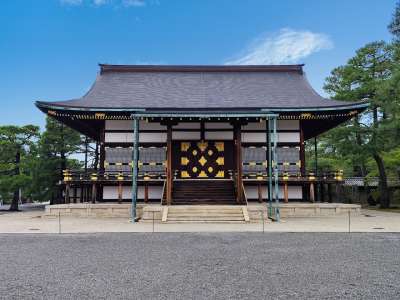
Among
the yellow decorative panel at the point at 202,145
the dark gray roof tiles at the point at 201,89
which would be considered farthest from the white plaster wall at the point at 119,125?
the yellow decorative panel at the point at 202,145

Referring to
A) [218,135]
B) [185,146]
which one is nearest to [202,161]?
[185,146]

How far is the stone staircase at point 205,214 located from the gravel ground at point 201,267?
Answer: 142 inches

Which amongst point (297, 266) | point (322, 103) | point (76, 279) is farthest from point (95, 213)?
point (322, 103)

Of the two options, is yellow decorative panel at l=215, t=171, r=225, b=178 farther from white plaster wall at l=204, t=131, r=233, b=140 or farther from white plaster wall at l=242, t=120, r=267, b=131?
white plaster wall at l=242, t=120, r=267, b=131

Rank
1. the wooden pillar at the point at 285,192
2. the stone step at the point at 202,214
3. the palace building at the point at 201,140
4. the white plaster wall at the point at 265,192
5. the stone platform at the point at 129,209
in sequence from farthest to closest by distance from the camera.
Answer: the white plaster wall at the point at 265,192 < the wooden pillar at the point at 285,192 < the palace building at the point at 201,140 < the stone platform at the point at 129,209 < the stone step at the point at 202,214

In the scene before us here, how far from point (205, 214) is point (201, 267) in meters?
7.56

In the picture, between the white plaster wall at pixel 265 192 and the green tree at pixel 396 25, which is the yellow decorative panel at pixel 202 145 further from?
the green tree at pixel 396 25

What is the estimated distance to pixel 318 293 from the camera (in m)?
4.41

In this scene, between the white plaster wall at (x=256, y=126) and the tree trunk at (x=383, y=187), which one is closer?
the white plaster wall at (x=256, y=126)

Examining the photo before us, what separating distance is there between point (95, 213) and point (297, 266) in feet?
38.7

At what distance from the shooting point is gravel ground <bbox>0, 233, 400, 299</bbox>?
4.50m

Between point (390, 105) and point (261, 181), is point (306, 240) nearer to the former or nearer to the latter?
point (261, 181)

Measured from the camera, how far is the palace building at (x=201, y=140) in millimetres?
15781

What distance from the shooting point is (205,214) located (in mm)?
13383
